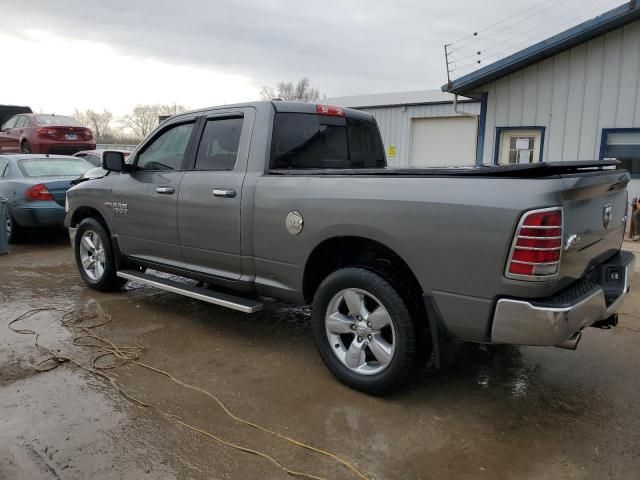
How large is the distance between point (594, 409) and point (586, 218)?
129 centimetres

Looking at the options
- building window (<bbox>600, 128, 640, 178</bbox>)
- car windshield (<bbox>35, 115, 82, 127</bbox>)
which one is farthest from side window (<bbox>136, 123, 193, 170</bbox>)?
car windshield (<bbox>35, 115, 82, 127</bbox>)

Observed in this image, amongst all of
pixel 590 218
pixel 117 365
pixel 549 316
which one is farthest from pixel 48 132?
pixel 549 316

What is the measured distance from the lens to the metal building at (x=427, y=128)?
12586 millimetres

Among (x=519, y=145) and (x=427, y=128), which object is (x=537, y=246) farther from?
(x=427, y=128)

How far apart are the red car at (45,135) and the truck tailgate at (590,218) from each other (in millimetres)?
15442

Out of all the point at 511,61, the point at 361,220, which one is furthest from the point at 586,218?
the point at 511,61

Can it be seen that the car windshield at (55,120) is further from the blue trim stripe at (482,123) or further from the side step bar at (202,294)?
the side step bar at (202,294)

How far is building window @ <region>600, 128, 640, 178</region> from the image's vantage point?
8.98 m

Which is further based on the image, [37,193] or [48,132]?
[48,132]

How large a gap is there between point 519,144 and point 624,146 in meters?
1.80

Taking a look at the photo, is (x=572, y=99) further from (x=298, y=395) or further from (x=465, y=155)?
(x=298, y=395)

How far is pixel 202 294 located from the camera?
4.35m

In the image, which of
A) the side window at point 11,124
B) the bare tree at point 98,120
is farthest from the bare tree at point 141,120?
the side window at point 11,124

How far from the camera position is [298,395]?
11.3 feet
